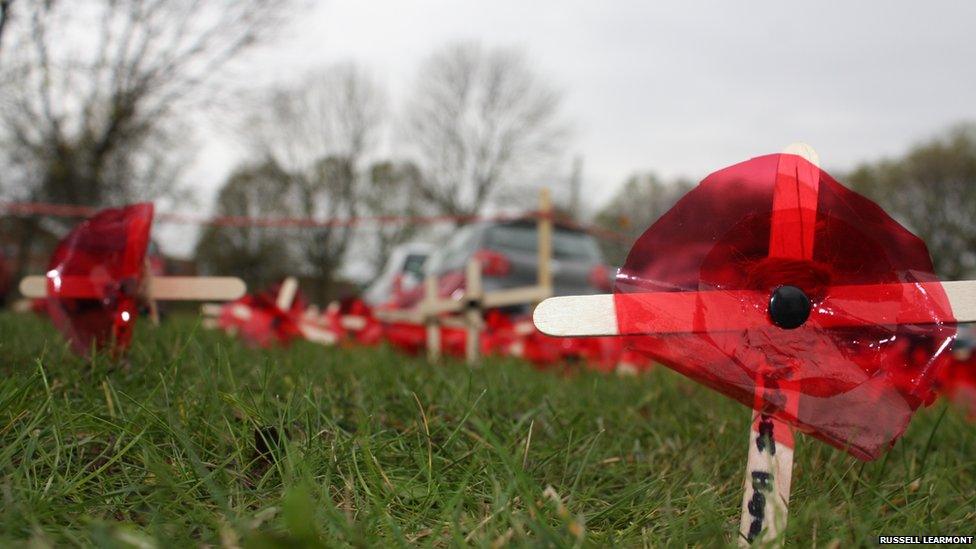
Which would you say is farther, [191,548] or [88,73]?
[88,73]

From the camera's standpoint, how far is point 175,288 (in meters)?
2.59

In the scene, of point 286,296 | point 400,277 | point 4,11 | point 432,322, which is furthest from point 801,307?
point 4,11

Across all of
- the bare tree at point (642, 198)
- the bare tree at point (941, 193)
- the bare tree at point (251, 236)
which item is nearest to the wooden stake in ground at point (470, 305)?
the bare tree at point (251, 236)

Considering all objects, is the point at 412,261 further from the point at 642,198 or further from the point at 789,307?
the point at 642,198

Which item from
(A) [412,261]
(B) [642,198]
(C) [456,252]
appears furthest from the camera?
(B) [642,198]

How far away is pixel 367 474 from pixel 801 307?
3.04 feet

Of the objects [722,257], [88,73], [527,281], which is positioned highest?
[88,73]

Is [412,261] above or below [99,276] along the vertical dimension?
below

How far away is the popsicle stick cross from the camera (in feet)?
4.72

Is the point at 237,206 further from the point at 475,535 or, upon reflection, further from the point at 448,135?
the point at 475,535

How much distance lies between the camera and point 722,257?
1511 mm

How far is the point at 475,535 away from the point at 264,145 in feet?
140

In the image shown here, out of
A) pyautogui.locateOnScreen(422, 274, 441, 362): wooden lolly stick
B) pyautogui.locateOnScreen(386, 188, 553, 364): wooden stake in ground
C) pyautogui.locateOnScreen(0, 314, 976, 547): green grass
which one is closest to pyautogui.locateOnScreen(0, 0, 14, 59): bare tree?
pyautogui.locateOnScreen(386, 188, 553, 364): wooden stake in ground

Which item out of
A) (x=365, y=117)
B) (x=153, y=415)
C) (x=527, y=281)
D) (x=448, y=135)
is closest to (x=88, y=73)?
(x=527, y=281)
